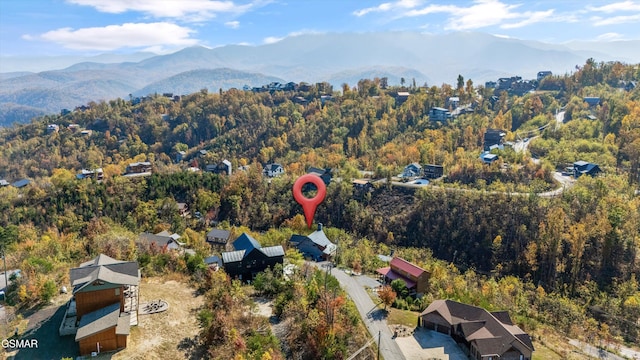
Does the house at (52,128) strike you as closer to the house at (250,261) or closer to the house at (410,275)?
the house at (250,261)

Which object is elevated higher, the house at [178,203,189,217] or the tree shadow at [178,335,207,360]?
the tree shadow at [178,335,207,360]

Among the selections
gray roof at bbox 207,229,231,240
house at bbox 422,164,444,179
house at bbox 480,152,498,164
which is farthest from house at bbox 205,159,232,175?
house at bbox 480,152,498,164

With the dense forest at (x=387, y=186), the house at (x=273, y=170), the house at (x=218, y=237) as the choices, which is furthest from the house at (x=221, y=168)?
the house at (x=218, y=237)

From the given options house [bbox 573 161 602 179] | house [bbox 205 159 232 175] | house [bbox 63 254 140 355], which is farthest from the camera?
house [bbox 205 159 232 175]

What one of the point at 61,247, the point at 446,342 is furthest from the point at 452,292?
the point at 61,247

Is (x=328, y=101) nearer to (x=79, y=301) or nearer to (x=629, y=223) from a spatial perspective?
(x=629, y=223)

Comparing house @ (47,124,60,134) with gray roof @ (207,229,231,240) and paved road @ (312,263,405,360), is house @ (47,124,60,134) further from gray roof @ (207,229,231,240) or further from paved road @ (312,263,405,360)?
paved road @ (312,263,405,360)

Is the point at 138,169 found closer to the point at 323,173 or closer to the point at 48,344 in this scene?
the point at 323,173

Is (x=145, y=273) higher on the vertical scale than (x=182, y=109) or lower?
lower
